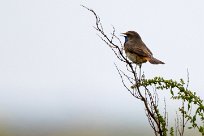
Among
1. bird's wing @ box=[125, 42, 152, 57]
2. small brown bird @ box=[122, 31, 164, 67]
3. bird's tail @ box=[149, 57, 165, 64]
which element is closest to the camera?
bird's tail @ box=[149, 57, 165, 64]

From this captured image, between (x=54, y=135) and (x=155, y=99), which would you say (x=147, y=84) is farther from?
(x=54, y=135)

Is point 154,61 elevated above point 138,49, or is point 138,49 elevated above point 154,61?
point 138,49

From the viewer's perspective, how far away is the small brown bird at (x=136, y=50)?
39.6 ft

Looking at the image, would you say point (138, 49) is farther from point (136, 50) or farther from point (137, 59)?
point (137, 59)

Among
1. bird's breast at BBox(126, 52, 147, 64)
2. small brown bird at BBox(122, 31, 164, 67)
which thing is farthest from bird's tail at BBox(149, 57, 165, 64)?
bird's breast at BBox(126, 52, 147, 64)

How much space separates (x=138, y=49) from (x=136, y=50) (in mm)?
132

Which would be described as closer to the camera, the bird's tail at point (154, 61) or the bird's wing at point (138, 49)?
the bird's tail at point (154, 61)

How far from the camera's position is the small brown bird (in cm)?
1206

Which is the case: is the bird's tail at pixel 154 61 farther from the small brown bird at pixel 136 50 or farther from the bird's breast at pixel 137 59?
the bird's breast at pixel 137 59

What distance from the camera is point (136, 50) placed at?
481 inches

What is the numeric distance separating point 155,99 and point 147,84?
0.28 metres

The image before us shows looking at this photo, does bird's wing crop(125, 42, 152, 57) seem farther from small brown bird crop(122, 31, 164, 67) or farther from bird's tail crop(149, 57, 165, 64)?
bird's tail crop(149, 57, 165, 64)

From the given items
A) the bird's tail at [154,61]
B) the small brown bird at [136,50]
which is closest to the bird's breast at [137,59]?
the small brown bird at [136,50]

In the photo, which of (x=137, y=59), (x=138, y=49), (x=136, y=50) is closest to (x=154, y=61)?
(x=137, y=59)
